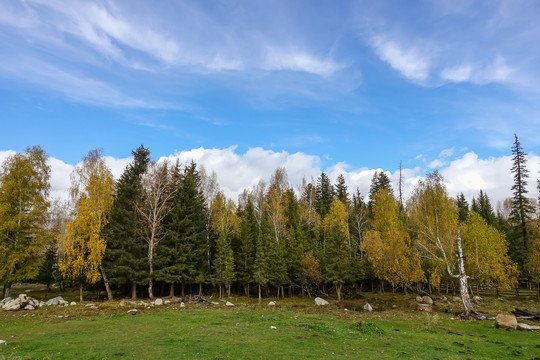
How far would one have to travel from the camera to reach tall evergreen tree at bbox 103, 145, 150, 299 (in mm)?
38000

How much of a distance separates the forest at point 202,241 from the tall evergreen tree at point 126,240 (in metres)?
0.14

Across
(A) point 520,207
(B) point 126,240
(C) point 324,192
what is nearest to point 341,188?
(C) point 324,192

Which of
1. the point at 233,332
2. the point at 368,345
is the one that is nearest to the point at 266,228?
→ the point at 233,332

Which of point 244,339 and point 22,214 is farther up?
point 22,214

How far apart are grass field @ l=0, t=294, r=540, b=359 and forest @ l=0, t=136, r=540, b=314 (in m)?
10.3

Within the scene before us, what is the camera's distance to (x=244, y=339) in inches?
603

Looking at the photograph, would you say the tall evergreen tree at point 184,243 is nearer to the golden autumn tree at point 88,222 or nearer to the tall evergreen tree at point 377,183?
the golden autumn tree at point 88,222

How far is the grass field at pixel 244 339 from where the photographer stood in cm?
1274

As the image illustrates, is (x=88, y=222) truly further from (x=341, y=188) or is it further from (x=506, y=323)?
(x=341, y=188)

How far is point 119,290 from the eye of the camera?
4525cm

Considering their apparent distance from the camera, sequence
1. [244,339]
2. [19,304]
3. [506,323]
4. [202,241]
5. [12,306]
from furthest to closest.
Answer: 1. [202,241]
2. [19,304]
3. [12,306]
4. [506,323]
5. [244,339]

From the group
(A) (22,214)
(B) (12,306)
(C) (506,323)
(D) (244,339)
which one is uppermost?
(A) (22,214)

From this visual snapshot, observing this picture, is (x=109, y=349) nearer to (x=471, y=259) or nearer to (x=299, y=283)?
(x=471, y=259)

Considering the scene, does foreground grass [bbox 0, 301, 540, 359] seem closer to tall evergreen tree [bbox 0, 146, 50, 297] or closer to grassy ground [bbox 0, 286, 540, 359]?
grassy ground [bbox 0, 286, 540, 359]
